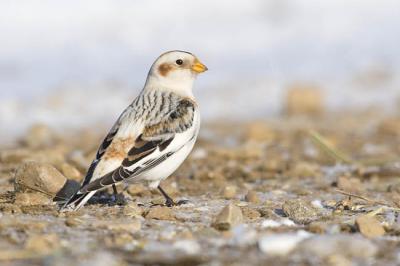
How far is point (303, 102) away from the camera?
13570mm

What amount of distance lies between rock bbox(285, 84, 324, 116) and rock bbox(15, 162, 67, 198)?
8.06 m

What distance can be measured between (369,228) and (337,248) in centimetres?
65

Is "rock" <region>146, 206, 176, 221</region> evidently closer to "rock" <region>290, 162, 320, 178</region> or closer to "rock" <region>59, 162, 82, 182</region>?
"rock" <region>59, 162, 82, 182</region>

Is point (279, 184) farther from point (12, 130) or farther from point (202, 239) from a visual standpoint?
point (12, 130)

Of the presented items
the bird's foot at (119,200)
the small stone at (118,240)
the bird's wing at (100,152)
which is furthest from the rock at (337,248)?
the bird's foot at (119,200)

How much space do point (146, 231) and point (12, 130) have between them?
8404 millimetres

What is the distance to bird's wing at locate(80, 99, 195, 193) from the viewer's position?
5227 mm

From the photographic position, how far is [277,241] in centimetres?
393

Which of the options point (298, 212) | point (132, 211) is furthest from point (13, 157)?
point (298, 212)

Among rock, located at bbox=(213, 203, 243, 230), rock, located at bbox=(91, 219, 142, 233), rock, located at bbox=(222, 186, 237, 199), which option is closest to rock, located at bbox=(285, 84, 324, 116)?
rock, located at bbox=(222, 186, 237, 199)

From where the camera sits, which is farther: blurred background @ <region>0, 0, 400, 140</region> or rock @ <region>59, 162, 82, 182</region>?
blurred background @ <region>0, 0, 400, 140</region>

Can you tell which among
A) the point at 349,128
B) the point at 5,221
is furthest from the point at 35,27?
the point at 5,221

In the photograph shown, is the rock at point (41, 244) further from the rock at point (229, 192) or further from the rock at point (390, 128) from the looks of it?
the rock at point (390, 128)

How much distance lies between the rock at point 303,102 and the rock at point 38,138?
14.5 feet
